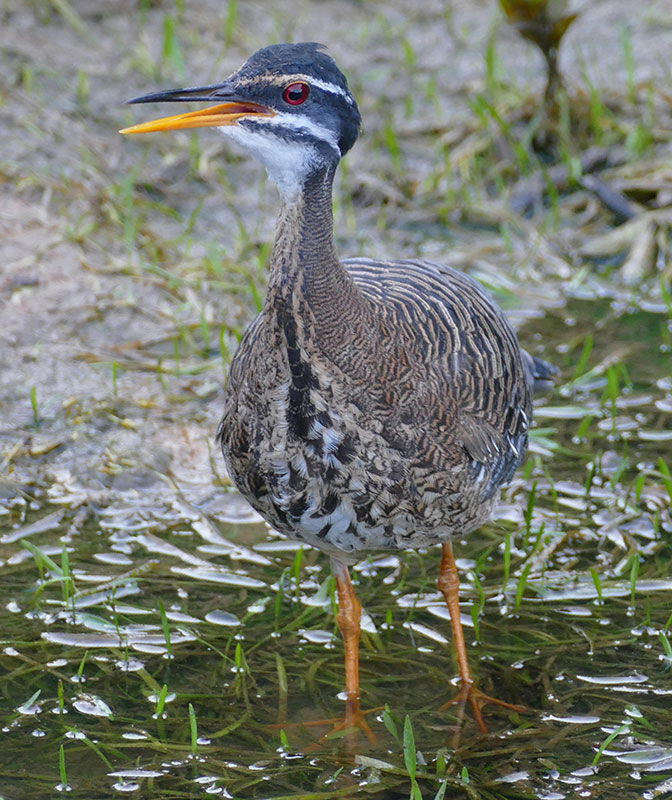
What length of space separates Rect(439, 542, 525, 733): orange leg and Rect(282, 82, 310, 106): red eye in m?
1.96

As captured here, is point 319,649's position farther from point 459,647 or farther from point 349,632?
point 459,647

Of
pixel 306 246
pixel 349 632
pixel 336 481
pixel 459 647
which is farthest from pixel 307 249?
pixel 459 647

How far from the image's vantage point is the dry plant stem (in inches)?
186

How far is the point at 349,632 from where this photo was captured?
480 centimetres

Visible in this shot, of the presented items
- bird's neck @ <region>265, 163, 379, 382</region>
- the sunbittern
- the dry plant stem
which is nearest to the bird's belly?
the sunbittern

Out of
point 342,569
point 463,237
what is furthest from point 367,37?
point 342,569

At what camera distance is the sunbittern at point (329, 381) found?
3840 mm

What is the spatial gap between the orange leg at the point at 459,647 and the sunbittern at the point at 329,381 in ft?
0.11

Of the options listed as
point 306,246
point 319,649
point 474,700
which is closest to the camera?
point 306,246

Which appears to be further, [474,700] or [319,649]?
[319,649]

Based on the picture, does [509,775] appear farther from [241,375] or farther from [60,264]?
[60,264]

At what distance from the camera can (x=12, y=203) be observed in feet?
25.2

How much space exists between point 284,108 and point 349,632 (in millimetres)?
2039

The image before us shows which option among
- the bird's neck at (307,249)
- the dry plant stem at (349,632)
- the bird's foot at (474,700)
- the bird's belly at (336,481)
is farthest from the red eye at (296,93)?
the bird's foot at (474,700)
